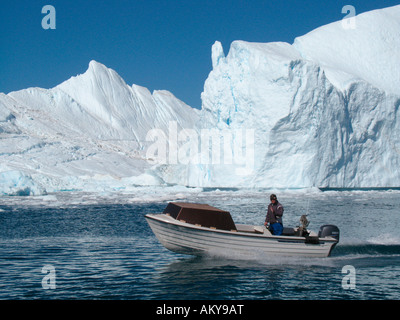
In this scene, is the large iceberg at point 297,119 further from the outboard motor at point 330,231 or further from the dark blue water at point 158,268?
the outboard motor at point 330,231

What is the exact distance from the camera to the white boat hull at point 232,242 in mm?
13398

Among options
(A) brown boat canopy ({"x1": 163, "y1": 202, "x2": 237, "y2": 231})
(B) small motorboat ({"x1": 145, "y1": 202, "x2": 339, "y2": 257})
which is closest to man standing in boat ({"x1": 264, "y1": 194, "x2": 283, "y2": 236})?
(B) small motorboat ({"x1": 145, "y1": 202, "x2": 339, "y2": 257})

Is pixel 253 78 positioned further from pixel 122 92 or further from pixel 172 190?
pixel 122 92

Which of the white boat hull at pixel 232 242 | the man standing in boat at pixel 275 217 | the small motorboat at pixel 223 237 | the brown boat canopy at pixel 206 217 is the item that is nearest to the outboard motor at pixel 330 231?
the small motorboat at pixel 223 237

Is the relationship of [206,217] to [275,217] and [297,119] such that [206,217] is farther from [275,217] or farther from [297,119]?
[297,119]

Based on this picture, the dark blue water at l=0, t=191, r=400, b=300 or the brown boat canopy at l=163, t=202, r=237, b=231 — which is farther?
the brown boat canopy at l=163, t=202, r=237, b=231

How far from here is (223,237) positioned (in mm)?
13461

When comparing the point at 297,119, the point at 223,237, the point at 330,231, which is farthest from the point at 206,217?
the point at 297,119

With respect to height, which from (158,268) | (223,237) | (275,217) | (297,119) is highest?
(297,119)

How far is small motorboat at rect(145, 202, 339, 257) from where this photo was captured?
1342 centimetres

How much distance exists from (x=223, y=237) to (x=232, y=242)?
29cm

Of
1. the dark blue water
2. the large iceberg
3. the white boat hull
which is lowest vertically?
the dark blue water

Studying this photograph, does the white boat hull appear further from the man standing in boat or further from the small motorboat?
the man standing in boat
